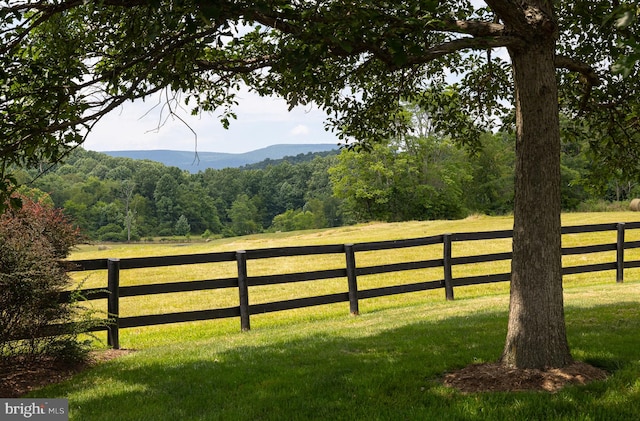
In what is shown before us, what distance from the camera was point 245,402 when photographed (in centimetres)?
523

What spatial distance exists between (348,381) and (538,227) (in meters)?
2.49

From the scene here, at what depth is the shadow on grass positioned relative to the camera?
4.80 meters

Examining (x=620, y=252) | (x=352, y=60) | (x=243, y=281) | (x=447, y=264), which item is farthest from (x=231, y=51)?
(x=620, y=252)

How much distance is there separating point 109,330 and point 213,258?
82.2 inches

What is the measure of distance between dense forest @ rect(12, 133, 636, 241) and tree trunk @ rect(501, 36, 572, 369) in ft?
12.1

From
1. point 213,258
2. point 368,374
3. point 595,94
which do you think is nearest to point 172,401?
point 368,374

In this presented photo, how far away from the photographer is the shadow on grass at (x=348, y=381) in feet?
15.8

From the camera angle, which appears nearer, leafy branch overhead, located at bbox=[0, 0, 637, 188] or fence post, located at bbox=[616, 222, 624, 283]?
leafy branch overhead, located at bbox=[0, 0, 637, 188]

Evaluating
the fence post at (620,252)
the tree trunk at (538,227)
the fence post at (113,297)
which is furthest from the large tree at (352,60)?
the fence post at (620,252)

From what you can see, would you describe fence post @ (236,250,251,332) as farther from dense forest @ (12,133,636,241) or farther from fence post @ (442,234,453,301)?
fence post @ (442,234,453,301)

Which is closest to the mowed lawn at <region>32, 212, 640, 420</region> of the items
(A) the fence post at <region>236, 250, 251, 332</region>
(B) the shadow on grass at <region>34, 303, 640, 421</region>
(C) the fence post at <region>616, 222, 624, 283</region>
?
(B) the shadow on grass at <region>34, 303, 640, 421</region>

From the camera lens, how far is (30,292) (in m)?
6.95

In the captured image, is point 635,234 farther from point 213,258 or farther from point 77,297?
point 77,297

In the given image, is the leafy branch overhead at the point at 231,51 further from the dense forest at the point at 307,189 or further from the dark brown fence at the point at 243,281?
the dark brown fence at the point at 243,281
